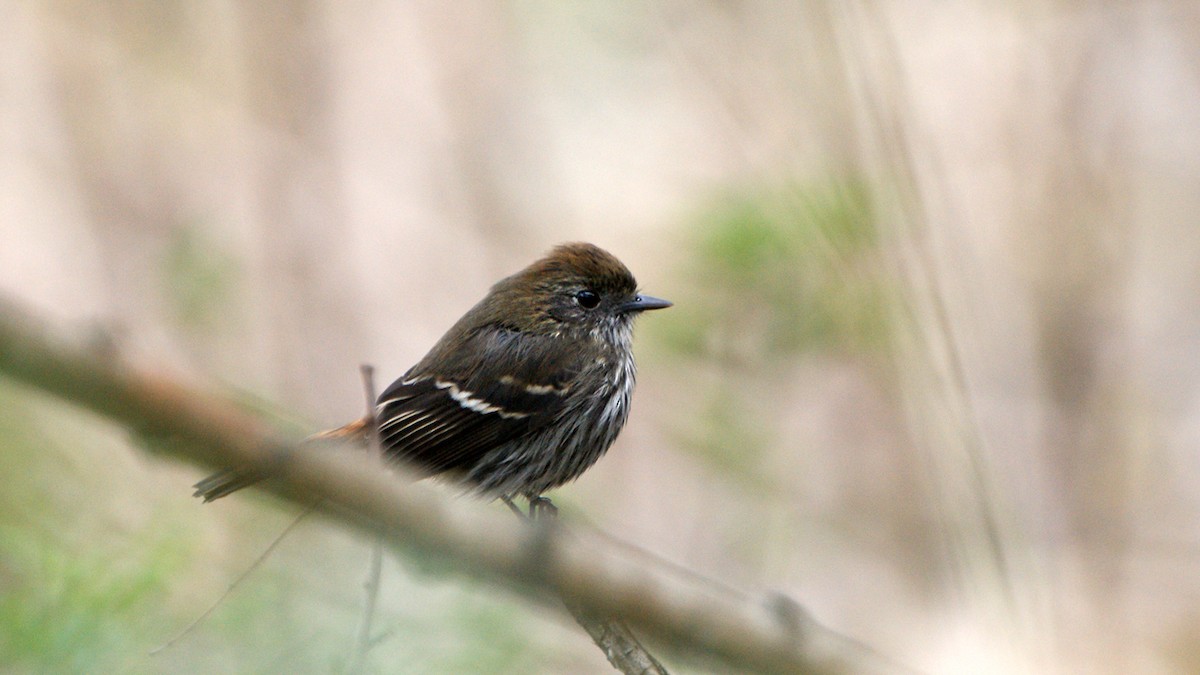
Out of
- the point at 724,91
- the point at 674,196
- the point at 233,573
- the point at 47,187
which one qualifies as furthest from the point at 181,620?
the point at 47,187

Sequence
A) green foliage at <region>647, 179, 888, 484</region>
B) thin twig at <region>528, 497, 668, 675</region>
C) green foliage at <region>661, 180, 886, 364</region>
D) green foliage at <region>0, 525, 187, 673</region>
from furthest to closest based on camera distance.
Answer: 1. green foliage at <region>647, 179, 888, 484</region>
2. green foliage at <region>661, 180, 886, 364</region>
3. thin twig at <region>528, 497, 668, 675</region>
4. green foliage at <region>0, 525, 187, 673</region>

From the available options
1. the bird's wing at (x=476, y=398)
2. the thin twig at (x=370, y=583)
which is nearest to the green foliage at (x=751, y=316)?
the bird's wing at (x=476, y=398)

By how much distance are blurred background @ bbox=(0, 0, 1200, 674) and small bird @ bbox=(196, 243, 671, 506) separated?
1.47 ft

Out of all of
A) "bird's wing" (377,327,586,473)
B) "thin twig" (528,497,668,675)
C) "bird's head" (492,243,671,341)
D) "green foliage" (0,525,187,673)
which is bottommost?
"green foliage" (0,525,187,673)

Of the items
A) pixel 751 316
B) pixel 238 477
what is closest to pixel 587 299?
pixel 751 316

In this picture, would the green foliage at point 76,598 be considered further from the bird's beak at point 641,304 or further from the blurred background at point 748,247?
the bird's beak at point 641,304

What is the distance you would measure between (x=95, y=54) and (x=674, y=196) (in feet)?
11.3

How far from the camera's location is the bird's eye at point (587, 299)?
4.86m

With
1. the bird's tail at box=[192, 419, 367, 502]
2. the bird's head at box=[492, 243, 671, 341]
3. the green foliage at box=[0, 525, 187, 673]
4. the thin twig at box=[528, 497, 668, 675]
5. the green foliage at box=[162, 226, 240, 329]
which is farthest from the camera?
the green foliage at box=[162, 226, 240, 329]

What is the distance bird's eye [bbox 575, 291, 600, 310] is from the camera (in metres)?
4.86

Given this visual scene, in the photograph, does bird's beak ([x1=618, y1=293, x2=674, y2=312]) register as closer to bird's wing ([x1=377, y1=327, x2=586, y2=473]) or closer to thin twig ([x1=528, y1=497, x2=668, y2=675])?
bird's wing ([x1=377, y1=327, x2=586, y2=473])

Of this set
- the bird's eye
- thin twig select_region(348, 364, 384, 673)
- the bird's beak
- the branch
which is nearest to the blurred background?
the bird's beak

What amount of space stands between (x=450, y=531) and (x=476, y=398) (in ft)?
7.13

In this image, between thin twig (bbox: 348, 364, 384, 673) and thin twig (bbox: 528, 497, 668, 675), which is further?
thin twig (bbox: 528, 497, 668, 675)
